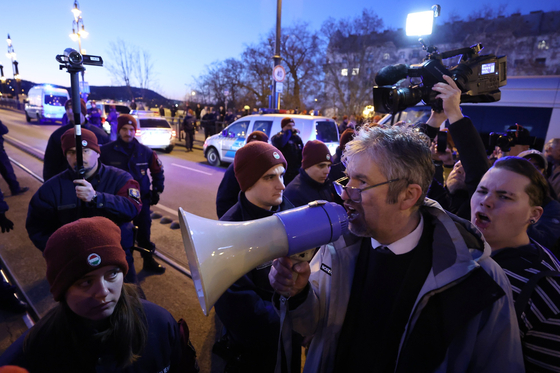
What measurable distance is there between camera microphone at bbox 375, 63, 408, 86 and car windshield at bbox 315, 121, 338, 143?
6.00 m

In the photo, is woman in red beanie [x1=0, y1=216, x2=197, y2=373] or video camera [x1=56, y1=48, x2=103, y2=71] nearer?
woman in red beanie [x1=0, y1=216, x2=197, y2=373]

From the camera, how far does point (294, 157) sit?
238 inches

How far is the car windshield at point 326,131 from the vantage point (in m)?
8.44

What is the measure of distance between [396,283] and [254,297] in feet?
2.70

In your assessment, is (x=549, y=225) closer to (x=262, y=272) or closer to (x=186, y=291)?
(x=262, y=272)

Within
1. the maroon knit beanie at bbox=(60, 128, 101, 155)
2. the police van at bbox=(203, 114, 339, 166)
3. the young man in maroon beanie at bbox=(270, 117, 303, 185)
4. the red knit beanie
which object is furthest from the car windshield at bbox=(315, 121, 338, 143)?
the maroon knit beanie at bbox=(60, 128, 101, 155)

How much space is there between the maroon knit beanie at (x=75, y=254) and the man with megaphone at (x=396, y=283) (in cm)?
85

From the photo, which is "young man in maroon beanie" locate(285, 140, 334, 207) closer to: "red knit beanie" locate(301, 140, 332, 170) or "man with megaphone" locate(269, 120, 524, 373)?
"red knit beanie" locate(301, 140, 332, 170)

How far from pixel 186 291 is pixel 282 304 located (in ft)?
8.73

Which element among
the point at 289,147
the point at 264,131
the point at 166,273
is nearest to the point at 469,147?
the point at 166,273

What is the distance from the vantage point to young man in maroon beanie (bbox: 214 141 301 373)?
171 cm

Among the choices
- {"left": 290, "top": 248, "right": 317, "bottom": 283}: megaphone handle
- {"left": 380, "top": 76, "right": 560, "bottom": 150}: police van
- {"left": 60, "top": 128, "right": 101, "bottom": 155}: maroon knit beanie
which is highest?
{"left": 380, "top": 76, "right": 560, "bottom": 150}: police van

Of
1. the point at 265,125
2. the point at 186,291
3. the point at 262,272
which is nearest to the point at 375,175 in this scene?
the point at 262,272

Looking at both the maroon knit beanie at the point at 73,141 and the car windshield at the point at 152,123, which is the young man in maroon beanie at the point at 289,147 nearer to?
the maroon knit beanie at the point at 73,141
